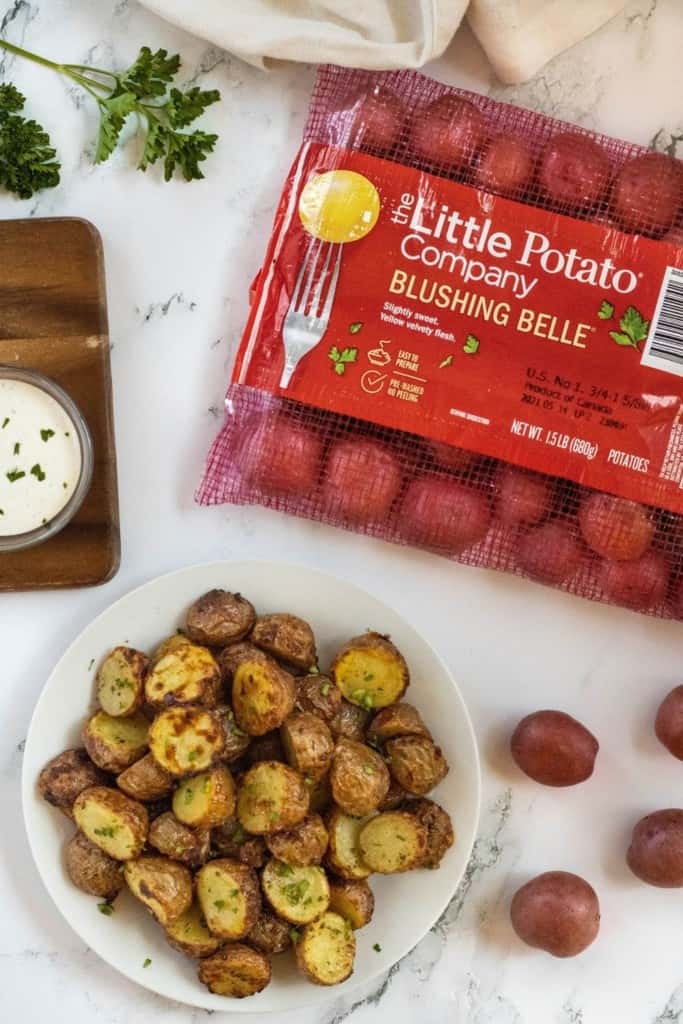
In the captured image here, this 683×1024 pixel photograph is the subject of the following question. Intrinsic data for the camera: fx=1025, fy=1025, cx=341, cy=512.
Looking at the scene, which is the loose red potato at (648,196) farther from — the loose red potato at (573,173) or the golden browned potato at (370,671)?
the golden browned potato at (370,671)

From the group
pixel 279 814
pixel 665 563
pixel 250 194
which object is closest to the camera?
pixel 279 814

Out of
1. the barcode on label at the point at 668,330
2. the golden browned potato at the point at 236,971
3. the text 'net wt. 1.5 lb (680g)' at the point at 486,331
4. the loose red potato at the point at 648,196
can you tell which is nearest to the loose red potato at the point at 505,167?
the text 'net wt. 1.5 lb (680g)' at the point at 486,331

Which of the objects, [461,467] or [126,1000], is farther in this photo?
[126,1000]

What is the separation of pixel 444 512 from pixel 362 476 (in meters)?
0.12

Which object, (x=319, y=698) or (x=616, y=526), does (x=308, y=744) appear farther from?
(x=616, y=526)

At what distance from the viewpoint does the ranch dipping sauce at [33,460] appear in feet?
4.43

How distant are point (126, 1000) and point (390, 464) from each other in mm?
865

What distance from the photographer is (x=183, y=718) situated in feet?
4.16

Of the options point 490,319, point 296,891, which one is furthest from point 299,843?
point 490,319

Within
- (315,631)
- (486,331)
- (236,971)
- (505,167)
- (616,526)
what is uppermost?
(505,167)

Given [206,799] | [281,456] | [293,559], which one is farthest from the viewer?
[293,559]

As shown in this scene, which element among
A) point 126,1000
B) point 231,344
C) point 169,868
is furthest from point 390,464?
point 126,1000

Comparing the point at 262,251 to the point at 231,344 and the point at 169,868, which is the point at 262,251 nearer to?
the point at 231,344

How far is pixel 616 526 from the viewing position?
1.33m
